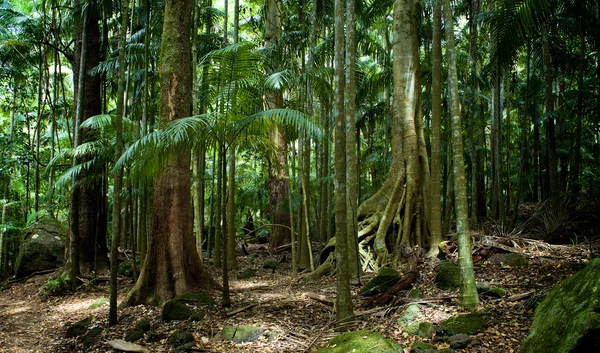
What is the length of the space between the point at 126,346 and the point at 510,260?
6.00 meters

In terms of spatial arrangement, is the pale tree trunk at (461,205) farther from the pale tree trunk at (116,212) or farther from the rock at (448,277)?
the pale tree trunk at (116,212)

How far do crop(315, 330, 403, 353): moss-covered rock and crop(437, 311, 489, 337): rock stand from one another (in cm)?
64

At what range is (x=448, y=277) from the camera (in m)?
6.47

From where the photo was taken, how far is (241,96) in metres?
6.84

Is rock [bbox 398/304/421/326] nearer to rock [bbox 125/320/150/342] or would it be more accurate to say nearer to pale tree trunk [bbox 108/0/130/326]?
rock [bbox 125/320/150/342]

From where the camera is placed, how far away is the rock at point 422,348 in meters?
4.17

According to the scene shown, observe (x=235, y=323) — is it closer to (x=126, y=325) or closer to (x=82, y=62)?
(x=126, y=325)

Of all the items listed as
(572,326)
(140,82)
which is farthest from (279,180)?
(572,326)

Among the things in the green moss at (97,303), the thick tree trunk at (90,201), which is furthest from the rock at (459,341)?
the thick tree trunk at (90,201)

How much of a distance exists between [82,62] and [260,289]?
7.11 meters

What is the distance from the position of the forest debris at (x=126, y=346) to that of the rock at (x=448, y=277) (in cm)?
430

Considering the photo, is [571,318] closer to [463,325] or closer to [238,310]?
[463,325]

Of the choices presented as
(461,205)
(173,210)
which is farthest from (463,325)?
(173,210)

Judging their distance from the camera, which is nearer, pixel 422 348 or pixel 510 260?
pixel 422 348
